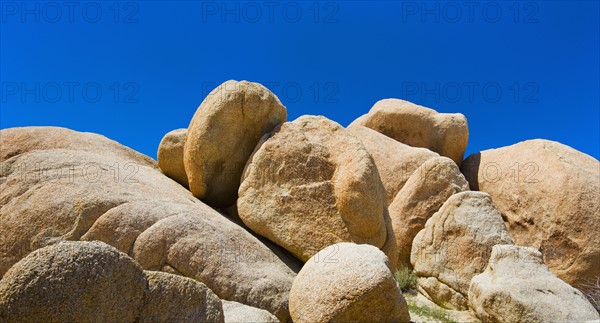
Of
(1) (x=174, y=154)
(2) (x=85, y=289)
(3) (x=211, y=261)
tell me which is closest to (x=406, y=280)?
(3) (x=211, y=261)

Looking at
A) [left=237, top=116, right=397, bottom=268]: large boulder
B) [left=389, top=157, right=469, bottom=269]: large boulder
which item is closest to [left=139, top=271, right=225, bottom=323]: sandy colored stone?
[left=237, top=116, right=397, bottom=268]: large boulder

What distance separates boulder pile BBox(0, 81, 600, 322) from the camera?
163 inches

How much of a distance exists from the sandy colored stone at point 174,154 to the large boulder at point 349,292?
448 centimetres

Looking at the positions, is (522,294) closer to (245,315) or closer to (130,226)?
(245,315)

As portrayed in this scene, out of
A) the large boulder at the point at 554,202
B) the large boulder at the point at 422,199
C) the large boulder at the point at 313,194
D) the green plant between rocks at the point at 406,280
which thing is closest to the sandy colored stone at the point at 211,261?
the large boulder at the point at 313,194

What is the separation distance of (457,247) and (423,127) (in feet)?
22.5

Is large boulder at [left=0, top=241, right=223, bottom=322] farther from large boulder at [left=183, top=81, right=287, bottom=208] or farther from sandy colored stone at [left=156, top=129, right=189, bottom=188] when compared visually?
sandy colored stone at [left=156, top=129, right=189, bottom=188]

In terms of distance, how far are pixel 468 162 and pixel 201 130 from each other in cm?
904

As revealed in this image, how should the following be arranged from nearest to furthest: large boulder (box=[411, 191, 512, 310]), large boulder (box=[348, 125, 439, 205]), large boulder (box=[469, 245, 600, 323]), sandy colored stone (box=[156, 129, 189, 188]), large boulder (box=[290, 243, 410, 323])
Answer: large boulder (box=[290, 243, 410, 323]), large boulder (box=[469, 245, 600, 323]), large boulder (box=[411, 191, 512, 310]), sandy colored stone (box=[156, 129, 189, 188]), large boulder (box=[348, 125, 439, 205])

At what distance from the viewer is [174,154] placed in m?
9.95

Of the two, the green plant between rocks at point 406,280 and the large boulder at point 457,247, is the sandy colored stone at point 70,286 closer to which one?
the large boulder at point 457,247

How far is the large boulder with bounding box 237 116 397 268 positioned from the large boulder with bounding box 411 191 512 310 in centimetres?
107

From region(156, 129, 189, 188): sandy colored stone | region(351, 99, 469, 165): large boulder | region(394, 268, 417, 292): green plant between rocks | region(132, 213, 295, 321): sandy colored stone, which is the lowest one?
region(132, 213, 295, 321): sandy colored stone

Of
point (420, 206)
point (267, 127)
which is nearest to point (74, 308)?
point (267, 127)
